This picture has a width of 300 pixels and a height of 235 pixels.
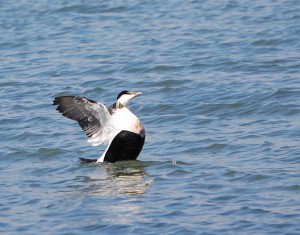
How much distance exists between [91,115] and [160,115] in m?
2.46

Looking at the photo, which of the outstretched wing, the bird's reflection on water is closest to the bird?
the outstretched wing

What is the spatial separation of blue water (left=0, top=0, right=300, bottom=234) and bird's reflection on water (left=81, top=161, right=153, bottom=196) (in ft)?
0.07

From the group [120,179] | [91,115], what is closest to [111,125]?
[91,115]

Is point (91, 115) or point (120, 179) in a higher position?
point (91, 115)

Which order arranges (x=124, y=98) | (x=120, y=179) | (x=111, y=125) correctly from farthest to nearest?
(x=111, y=125) → (x=124, y=98) → (x=120, y=179)

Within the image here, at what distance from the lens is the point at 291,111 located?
1327 centimetres

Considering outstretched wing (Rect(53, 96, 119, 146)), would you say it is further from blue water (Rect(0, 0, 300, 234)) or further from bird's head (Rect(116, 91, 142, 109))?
blue water (Rect(0, 0, 300, 234))

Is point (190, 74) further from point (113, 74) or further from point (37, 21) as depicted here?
point (37, 21)

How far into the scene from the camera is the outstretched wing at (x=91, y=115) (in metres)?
11.1

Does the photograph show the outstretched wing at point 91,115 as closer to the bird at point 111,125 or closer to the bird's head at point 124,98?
the bird at point 111,125

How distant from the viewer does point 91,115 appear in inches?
446

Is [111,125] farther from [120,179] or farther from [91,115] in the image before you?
[120,179]

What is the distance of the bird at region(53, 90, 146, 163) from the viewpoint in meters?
11.1

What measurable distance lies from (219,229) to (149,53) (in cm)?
981
